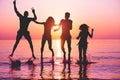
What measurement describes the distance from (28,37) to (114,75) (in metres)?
6.36

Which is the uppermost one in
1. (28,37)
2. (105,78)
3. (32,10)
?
(32,10)

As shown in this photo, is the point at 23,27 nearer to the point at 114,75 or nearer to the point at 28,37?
the point at 28,37

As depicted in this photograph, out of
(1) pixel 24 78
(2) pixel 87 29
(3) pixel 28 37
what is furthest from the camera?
(3) pixel 28 37

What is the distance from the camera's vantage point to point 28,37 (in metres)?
20.2

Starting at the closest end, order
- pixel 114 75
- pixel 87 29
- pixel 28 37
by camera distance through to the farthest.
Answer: pixel 114 75, pixel 87 29, pixel 28 37

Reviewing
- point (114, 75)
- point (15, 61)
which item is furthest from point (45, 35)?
point (114, 75)

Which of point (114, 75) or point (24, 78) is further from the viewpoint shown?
point (114, 75)

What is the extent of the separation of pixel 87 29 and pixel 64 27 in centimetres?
134

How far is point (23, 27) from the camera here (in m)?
20.1

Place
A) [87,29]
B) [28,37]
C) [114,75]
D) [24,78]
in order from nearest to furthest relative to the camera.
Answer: [24,78], [114,75], [87,29], [28,37]

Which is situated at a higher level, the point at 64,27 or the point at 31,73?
the point at 64,27

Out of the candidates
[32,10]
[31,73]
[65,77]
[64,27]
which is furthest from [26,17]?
[65,77]

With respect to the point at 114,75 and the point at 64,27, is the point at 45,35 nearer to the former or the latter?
the point at 64,27

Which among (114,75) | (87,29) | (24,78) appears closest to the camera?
(24,78)
